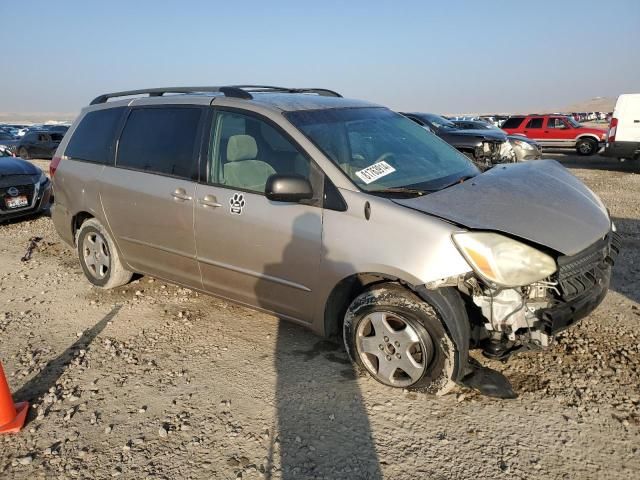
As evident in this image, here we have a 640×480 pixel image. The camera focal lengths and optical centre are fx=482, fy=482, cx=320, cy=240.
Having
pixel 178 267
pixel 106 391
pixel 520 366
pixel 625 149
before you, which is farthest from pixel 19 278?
pixel 625 149

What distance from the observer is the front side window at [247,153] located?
11.0ft

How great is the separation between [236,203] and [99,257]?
82.3 inches

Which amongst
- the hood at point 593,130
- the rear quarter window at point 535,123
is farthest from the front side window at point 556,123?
the hood at point 593,130

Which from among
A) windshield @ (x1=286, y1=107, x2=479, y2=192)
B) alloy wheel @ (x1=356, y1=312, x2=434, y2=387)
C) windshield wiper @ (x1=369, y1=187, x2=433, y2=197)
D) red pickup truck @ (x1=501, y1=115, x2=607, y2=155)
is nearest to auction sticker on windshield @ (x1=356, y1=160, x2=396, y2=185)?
windshield @ (x1=286, y1=107, x2=479, y2=192)

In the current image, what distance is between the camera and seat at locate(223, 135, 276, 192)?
136 inches

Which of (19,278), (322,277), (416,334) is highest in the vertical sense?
(322,277)

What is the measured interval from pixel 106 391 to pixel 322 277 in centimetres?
159

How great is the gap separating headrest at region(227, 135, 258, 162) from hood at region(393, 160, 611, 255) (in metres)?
1.24

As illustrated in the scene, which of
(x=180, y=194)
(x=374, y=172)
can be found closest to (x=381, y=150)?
(x=374, y=172)

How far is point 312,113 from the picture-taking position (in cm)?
354

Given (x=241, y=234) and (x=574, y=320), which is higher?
(x=241, y=234)

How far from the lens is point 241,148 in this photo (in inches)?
142

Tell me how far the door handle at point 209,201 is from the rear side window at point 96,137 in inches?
53.3

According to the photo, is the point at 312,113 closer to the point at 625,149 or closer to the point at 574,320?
the point at 574,320
